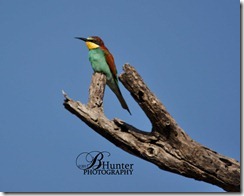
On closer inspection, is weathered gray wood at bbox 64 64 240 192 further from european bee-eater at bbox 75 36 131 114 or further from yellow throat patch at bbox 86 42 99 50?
yellow throat patch at bbox 86 42 99 50

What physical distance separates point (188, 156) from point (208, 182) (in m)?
0.26

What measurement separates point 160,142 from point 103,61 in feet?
5.96

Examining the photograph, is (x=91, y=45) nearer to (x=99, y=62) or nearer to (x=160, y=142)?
(x=99, y=62)

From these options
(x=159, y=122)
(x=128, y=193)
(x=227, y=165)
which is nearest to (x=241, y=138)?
(x=227, y=165)

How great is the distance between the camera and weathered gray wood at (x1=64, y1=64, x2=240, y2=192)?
317cm

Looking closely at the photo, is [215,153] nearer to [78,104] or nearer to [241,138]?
[241,138]

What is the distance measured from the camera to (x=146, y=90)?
10.4 ft

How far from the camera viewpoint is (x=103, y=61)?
4.83m

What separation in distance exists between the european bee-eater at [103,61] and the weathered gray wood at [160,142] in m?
1.34

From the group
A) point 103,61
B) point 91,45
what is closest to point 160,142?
point 103,61

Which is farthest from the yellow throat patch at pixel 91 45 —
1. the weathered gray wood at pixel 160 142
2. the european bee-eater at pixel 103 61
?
the weathered gray wood at pixel 160 142

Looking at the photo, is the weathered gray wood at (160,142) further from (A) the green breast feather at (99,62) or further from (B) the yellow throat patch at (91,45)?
(B) the yellow throat patch at (91,45)

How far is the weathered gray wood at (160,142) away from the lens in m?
3.17

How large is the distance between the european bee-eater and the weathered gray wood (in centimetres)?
134
